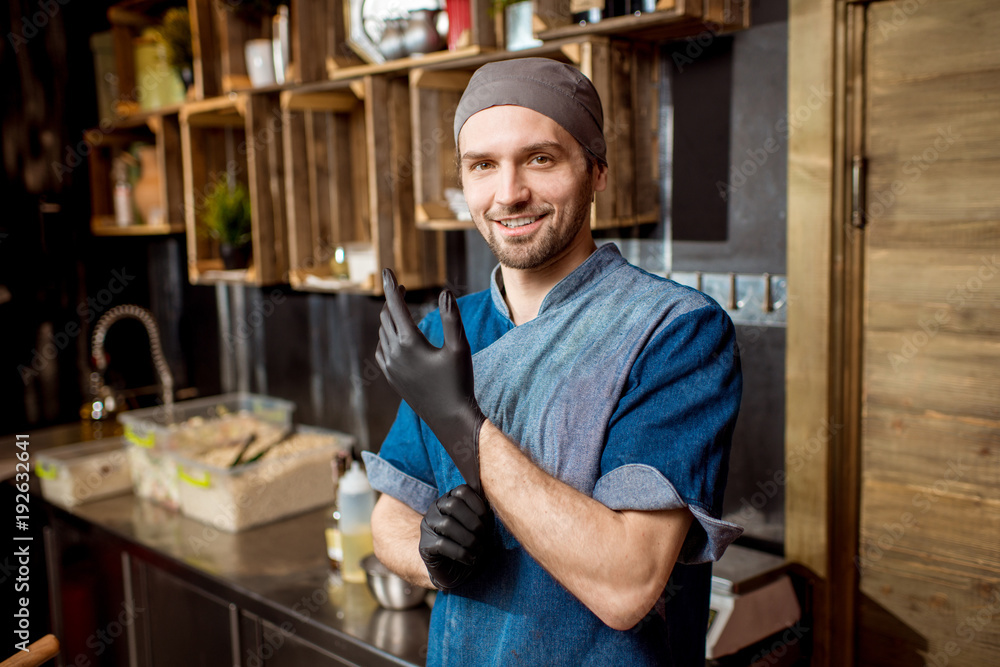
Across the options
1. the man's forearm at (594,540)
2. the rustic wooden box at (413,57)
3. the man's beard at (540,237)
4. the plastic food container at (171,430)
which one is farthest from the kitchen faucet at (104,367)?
the man's forearm at (594,540)

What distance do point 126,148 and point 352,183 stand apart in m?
1.13

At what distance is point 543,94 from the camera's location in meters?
0.98

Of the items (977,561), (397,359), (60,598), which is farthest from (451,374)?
(60,598)

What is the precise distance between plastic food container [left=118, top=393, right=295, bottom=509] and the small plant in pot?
0.50 meters

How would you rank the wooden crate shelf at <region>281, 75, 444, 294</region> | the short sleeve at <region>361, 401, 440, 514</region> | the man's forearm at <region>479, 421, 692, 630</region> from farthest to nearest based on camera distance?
the wooden crate shelf at <region>281, 75, 444, 294</region> < the short sleeve at <region>361, 401, 440, 514</region> < the man's forearm at <region>479, 421, 692, 630</region>

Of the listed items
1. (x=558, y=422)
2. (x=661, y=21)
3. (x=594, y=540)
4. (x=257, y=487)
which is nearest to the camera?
(x=594, y=540)

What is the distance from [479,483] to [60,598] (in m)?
2.10

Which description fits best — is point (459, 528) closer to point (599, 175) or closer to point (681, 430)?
point (681, 430)

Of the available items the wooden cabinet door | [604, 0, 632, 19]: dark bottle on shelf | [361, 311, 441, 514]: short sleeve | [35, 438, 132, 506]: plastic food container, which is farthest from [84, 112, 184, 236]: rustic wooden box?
the wooden cabinet door

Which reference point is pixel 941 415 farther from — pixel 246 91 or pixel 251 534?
pixel 246 91

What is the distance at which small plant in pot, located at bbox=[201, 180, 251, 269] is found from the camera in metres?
2.58

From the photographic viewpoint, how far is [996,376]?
1.47 m

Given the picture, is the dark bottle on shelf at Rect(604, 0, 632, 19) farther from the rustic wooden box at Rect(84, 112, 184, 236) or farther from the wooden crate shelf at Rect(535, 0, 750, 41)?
the rustic wooden box at Rect(84, 112, 184, 236)

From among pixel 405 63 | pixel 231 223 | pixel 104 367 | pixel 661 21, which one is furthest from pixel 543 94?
pixel 104 367
